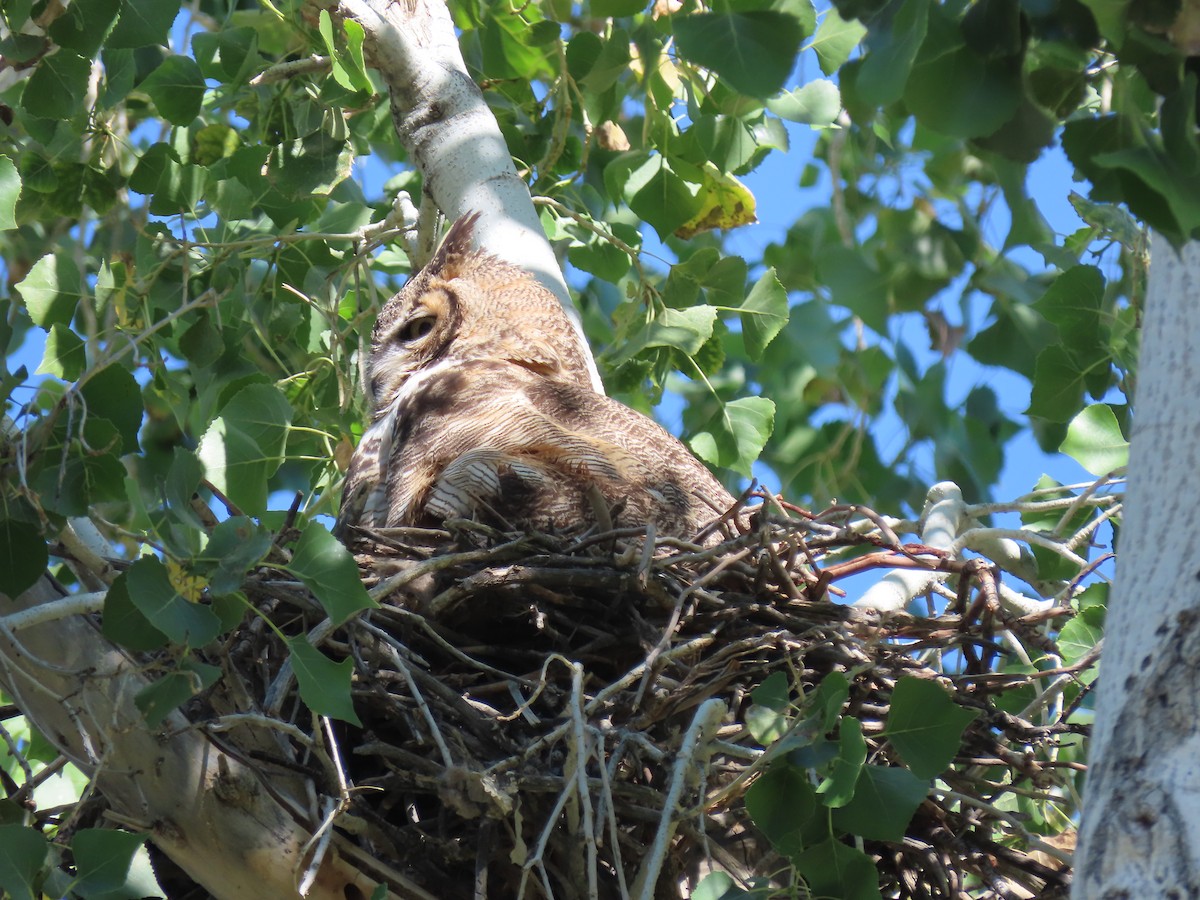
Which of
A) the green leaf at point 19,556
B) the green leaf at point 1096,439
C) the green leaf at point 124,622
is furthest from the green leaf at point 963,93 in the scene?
the green leaf at point 1096,439

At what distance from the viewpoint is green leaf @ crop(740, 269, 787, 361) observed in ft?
9.70

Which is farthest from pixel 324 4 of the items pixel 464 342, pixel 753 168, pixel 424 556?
pixel 424 556

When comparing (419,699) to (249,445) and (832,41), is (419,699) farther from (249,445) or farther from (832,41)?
(832,41)

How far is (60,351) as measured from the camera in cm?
256

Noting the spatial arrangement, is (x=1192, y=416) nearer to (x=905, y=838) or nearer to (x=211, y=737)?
(x=905, y=838)

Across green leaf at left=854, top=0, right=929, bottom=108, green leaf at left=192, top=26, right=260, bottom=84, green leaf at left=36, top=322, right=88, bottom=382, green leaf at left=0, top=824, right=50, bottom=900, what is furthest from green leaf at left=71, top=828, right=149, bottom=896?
green leaf at left=192, top=26, right=260, bottom=84

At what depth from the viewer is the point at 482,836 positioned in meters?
1.75

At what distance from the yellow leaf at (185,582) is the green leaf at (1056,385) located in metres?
1.54

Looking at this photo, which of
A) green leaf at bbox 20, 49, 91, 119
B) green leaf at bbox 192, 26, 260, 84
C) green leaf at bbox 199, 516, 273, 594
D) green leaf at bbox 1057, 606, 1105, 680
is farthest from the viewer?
→ green leaf at bbox 192, 26, 260, 84

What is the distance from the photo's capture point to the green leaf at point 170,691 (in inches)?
59.5

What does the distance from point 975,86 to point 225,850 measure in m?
1.25

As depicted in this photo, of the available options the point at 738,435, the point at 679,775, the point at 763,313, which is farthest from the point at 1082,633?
the point at 679,775

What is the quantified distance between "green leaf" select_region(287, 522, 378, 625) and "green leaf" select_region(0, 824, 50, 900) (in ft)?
1.36

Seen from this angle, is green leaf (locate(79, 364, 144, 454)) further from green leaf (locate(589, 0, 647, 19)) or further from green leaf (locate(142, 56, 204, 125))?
green leaf (locate(142, 56, 204, 125))
